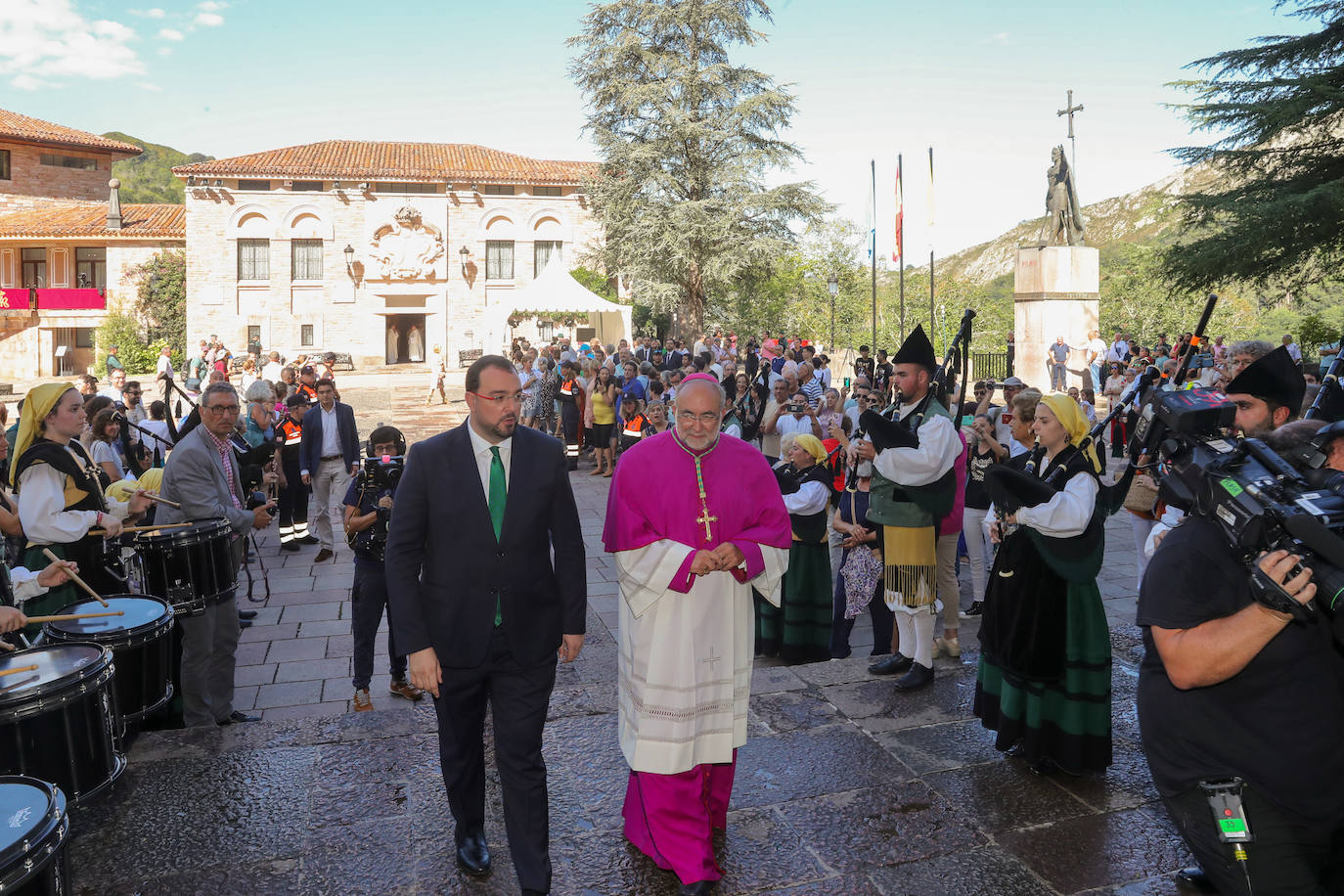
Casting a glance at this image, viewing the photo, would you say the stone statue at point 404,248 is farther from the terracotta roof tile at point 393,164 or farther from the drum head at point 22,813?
the drum head at point 22,813

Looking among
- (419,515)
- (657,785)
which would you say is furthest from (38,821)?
(657,785)

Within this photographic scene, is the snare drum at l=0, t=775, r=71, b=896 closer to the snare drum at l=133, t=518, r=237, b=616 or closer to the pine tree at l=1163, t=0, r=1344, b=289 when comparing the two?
the snare drum at l=133, t=518, r=237, b=616

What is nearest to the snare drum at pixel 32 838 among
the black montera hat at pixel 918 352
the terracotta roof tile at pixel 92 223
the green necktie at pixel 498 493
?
the green necktie at pixel 498 493

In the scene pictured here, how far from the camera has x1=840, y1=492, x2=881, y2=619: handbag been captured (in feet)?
20.6

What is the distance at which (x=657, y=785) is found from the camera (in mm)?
3445

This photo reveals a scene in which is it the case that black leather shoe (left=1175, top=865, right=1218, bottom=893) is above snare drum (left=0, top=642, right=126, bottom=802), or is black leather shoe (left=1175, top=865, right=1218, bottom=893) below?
below

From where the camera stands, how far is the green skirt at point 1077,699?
4004 millimetres

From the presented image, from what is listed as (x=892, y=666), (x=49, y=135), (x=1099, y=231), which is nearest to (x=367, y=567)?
(x=892, y=666)

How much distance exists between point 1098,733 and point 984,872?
3.24 ft

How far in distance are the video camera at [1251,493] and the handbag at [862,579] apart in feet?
12.0

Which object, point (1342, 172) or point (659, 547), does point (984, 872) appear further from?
point (1342, 172)

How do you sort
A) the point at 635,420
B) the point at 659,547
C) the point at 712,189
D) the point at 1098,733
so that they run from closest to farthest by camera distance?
the point at 659,547 → the point at 1098,733 → the point at 635,420 → the point at 712,189

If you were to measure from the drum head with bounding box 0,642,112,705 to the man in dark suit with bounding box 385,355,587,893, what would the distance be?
1272 millimetres

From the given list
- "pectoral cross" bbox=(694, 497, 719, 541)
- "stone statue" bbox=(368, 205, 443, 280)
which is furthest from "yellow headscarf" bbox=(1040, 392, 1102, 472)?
"stone statue" bbox=(368, 205, 443, 280)
